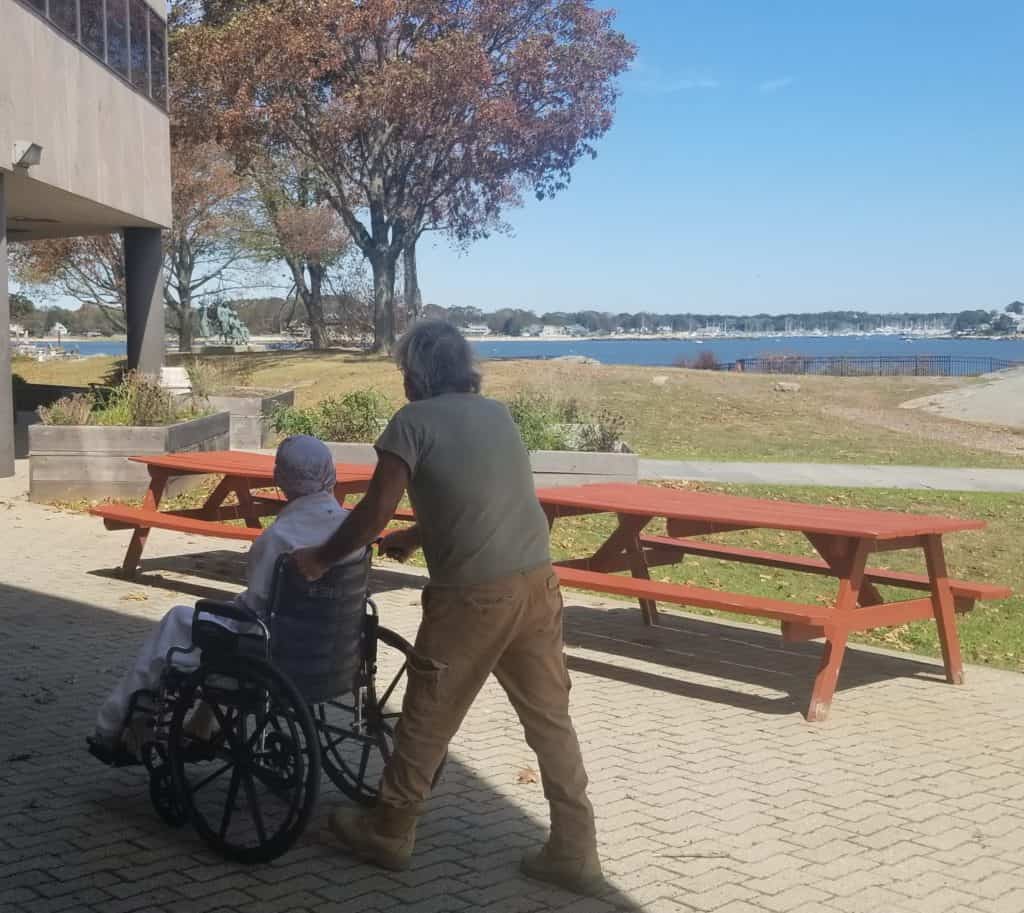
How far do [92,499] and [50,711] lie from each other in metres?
7.21

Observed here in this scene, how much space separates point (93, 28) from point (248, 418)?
5.72 m

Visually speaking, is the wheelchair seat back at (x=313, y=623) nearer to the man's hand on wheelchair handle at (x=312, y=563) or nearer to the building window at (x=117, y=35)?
the man's hand on wheelchair handle at (x=312, y=563)

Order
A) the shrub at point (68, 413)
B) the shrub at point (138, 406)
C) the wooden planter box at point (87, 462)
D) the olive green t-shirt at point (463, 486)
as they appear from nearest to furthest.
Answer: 1. the olive green t-shirt at point (463, 486)
2. the wooden planter box at point (87, 462)
3. the shrub at point (68, 413)
4. the shrub at point (138, 406)

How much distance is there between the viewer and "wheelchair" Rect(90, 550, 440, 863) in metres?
4.41

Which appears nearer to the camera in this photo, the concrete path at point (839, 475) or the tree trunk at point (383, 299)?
the concrete path at point (839, 475)

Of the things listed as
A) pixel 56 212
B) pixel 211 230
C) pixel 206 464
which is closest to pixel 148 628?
pixel 206 464

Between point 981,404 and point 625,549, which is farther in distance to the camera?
point 981,404

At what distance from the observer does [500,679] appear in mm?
4453

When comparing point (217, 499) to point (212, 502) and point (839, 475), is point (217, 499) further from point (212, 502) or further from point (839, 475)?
point (839, 475)

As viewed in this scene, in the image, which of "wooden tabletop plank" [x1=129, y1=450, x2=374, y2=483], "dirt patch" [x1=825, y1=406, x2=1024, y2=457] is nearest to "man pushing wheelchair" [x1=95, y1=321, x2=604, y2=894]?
"wooden tabletop plank" [x1=129, y1=450, x2=374, y2=483]

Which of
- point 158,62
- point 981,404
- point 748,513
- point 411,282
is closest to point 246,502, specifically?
point 748,513

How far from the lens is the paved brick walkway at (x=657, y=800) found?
14.3 feet

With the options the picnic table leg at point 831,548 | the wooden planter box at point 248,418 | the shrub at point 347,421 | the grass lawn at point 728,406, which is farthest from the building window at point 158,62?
the picnic table leg at point 831,548

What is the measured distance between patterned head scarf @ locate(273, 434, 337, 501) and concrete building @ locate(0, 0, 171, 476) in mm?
11256
